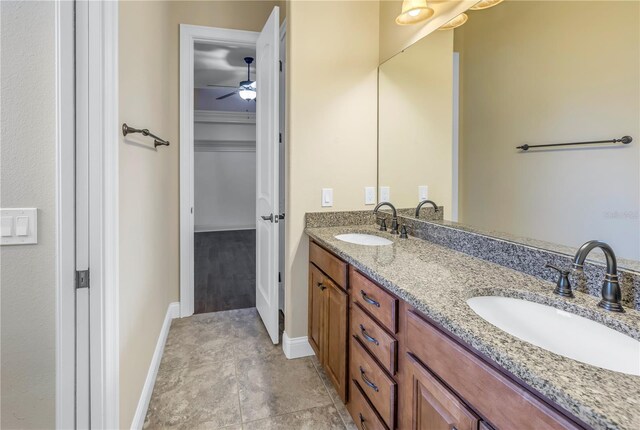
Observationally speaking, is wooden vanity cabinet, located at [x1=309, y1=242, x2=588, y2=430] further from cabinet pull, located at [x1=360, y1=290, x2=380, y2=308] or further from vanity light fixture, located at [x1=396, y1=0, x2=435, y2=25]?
vanity light fixture, located at [x1=396, y1=0, x2=435, y2=25]

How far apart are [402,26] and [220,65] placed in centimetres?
353

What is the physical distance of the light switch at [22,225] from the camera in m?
1.10

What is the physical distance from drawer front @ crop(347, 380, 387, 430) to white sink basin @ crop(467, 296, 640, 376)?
0.61 meters

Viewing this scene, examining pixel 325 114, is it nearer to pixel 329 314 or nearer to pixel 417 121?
pixel 417 121

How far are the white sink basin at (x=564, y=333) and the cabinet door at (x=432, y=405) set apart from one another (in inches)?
10.1

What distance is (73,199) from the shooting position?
115cm

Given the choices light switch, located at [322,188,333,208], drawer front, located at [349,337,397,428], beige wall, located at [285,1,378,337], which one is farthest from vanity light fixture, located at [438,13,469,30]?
drawer front, located at [349,337,397,428]

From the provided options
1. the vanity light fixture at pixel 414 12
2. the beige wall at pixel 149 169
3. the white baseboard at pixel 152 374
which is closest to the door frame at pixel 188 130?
the beige wall at pixel 149 169

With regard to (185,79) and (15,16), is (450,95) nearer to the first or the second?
(15,16)

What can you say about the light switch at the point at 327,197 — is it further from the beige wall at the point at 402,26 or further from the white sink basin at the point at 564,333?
the white sink basin at the point at 564,333

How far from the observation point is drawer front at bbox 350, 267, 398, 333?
4.03ft

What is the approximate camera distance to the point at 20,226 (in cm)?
110

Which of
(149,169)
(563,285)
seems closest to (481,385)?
(563,285)

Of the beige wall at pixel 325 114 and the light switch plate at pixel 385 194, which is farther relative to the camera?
the light switch plate at pixel 385 194
